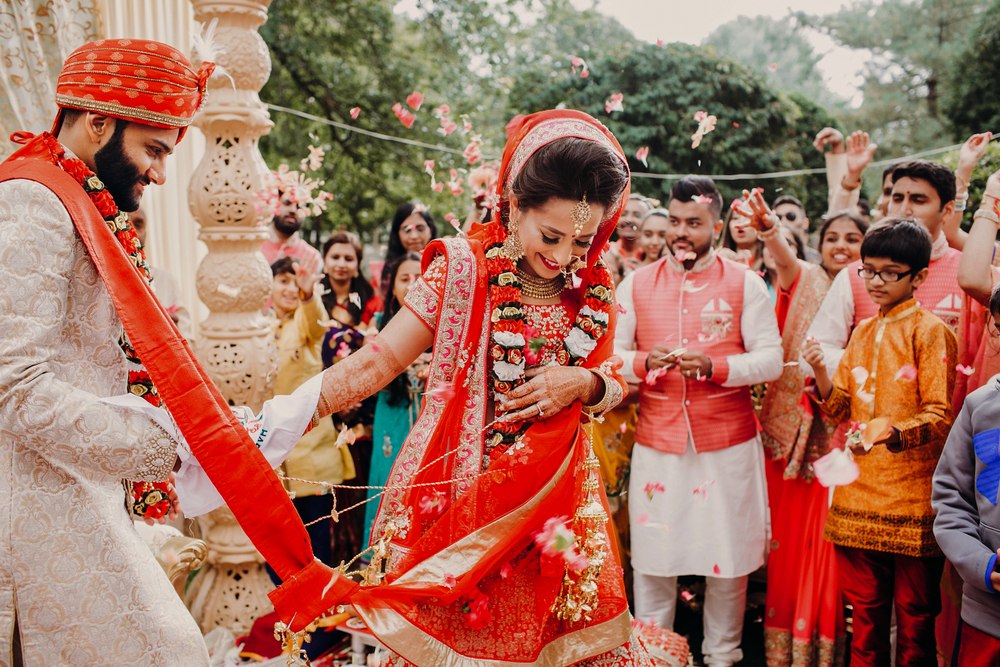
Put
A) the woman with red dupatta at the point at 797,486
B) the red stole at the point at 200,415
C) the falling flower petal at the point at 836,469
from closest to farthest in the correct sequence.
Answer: the red stole at the point at 200,415 → the falling flower petal at the point at 836,469 → the woman with red dupatta at the point at 797,486

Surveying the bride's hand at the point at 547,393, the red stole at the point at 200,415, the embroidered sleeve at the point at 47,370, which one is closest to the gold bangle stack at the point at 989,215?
the bride's hand at the point at 547,393

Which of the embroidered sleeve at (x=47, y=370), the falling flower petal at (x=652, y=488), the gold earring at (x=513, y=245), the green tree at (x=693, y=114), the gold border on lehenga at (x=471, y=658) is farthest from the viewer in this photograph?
the green tree at (x=693, y=114)

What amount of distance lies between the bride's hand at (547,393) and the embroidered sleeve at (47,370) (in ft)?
3.26

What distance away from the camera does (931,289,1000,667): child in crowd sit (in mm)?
2543

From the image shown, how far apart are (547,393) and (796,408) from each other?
2.26 m

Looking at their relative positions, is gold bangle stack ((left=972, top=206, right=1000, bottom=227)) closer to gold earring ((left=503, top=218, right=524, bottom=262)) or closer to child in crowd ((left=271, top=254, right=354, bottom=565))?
gold earring ((left=503, top=218, right=524, bottom=262))

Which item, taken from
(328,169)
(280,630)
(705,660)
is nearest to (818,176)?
(328,169)

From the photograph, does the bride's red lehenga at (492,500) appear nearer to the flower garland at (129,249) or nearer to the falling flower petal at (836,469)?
the flower garland at (129,249)

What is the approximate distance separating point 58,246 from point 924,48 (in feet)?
78.1

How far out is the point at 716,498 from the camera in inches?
147

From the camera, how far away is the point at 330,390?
2.10 m

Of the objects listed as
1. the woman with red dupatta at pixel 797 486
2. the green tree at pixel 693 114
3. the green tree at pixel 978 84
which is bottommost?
the woman with red dupatta at pixel 797 486

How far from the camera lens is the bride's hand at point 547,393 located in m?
2.25

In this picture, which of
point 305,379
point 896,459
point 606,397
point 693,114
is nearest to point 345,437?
point 305,379
